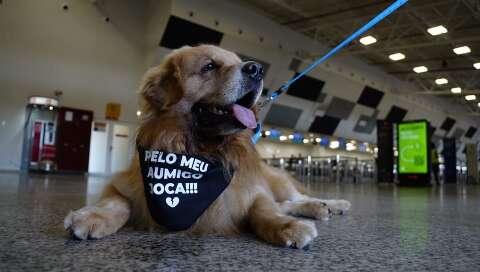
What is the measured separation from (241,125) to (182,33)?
11.3 meters

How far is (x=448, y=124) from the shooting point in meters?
30.1

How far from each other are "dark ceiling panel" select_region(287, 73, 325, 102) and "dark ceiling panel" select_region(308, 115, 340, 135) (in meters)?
1.70

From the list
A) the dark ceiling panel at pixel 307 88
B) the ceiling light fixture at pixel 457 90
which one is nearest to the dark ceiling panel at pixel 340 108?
the dark ceiling panel at pixel 307 88

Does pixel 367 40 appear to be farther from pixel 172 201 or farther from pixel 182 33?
pixel 172 201

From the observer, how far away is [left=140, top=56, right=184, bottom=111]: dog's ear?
6.33 feet

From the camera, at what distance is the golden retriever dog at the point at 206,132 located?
5.79 ft

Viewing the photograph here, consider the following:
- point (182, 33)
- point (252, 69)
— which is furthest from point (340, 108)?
point (252, 69)

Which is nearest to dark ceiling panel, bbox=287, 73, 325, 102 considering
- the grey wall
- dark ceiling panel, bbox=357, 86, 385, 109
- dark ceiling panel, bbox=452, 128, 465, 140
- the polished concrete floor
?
dark ceiling panel, bbox=357, 86, 385, 109

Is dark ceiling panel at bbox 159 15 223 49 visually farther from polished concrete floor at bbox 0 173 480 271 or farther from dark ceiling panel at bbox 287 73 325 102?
polished concrete floor at bbox 0 173 480 271

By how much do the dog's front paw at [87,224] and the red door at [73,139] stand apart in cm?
1294

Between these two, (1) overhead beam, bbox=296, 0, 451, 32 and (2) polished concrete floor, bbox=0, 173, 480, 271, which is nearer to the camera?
(2) polished concrete floor, bbox=0, 173, 480, 271

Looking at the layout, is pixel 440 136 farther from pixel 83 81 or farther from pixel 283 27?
pixel 83 81

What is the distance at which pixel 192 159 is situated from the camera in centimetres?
171

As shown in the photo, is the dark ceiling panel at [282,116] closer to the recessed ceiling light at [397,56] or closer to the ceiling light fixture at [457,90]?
the recessed ceiling light at [397,56]
